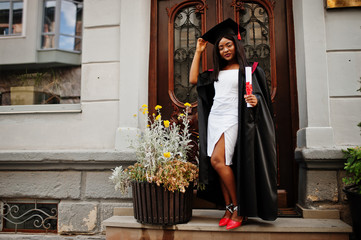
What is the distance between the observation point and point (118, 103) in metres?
3.80

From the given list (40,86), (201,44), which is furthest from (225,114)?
(40,86)

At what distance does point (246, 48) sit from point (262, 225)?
2.30 m

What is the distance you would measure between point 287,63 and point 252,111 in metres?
1.43

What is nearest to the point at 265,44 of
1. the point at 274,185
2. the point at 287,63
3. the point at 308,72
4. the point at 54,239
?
the point at 287,63

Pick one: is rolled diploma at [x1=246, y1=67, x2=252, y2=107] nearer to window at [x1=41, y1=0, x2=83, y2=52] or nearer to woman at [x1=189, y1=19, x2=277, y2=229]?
woman at [x1=189, y1=19, x2=277, y2=229]

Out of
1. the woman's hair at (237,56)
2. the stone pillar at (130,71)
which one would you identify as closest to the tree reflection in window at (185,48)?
the stone pillar at (130,71)

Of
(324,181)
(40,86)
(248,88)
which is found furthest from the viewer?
(40,86)

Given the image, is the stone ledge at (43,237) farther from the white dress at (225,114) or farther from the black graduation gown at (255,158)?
the white dress at (225,114)

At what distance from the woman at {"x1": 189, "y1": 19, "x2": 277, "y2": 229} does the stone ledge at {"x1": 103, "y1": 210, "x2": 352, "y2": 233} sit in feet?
0.39

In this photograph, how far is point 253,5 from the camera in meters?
4.02

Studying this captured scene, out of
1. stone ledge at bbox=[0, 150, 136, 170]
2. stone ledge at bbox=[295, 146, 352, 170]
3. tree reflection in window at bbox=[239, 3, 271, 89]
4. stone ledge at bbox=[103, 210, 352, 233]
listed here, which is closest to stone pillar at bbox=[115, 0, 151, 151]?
stone ledge at bbox=[0, 150, 136, 170]

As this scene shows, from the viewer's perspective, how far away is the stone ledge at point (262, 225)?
2.78 metres

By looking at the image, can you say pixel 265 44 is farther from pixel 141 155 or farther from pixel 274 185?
pixel 141 155

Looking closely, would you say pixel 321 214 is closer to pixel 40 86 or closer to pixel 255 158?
pixel 255 158
